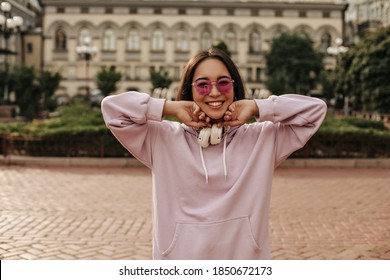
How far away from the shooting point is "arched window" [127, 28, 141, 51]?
54031 mm

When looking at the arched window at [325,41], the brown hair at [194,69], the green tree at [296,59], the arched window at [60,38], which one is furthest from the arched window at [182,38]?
the brown hair at [194,69]

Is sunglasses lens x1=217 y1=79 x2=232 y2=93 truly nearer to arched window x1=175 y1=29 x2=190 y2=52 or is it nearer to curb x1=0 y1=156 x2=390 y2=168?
curb x1=0 y1=156 x2=390 y2=168

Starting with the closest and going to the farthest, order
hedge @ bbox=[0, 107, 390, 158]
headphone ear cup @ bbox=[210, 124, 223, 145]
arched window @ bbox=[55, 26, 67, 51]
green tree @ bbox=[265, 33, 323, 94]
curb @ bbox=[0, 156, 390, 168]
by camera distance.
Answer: headphone ear cup @ bbox=[210, 124, 223, 145] < curb @ bbox=[0, 156, 390, 168] < hedge @ bbox=[0, 107, 390, 158] < green tree @ bbox=[265, 33, 323, 94] < arched window @ bbox=[55, 26, 67, 51]

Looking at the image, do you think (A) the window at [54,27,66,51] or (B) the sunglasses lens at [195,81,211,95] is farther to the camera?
(A) the window at [54,27,66,51]

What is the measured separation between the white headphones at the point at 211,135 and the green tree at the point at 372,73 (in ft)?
67.6

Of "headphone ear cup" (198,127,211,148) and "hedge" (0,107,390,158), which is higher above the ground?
"headphone ear cup" (198,127,211,148)

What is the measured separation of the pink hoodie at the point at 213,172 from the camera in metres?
2.18

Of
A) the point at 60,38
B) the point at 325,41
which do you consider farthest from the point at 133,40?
the point at 325,41

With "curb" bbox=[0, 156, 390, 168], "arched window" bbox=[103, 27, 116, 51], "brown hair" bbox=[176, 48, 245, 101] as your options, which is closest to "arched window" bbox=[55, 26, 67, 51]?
"arched window" bbox=[103, 27, 116, 51]

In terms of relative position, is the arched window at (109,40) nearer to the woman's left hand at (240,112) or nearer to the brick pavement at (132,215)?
the brick pavement at (132,215)

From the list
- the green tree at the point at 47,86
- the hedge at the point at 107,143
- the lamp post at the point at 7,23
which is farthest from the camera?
the green tree at the point at 47,86

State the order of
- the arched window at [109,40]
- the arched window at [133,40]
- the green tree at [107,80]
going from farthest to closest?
the arched window at [133,40] < the arched window at [109,40] < the green tree at [107,80]

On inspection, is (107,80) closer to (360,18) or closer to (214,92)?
(360,18)

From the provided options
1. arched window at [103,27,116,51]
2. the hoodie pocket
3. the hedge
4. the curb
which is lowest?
the curb
